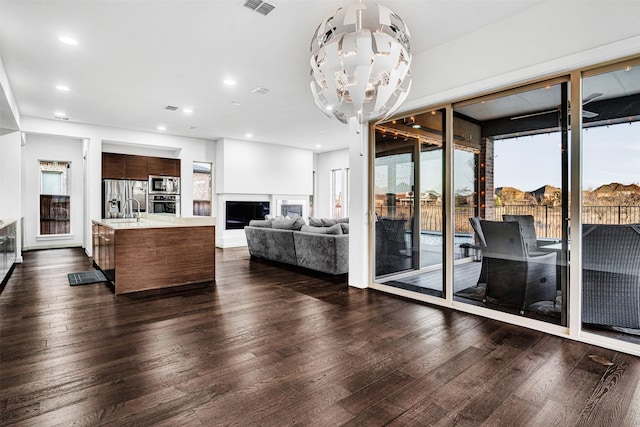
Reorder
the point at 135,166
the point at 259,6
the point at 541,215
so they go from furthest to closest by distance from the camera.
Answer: the point at 135,166, the point at 541,215, the point at 259,6

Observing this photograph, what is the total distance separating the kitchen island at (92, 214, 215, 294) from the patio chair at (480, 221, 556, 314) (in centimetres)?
367

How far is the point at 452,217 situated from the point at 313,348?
2.13m

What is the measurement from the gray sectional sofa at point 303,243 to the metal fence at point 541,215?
1244mm

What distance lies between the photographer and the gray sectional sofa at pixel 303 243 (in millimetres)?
5262

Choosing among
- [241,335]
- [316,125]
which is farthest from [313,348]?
[316,125]

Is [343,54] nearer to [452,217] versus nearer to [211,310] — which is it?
[452,217]

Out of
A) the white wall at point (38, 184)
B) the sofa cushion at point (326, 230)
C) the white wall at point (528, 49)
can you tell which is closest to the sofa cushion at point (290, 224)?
the sofa cushion at point (326, 230)

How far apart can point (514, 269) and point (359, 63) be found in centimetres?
263

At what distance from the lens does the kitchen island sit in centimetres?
434

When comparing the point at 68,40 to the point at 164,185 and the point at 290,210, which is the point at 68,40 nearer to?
the point at 164,185

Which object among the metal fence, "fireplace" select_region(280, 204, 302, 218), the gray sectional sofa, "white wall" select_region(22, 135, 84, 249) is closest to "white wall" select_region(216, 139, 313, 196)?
"fireplace" select_region(280, 204, 302, 218)

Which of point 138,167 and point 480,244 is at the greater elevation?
point 138,167

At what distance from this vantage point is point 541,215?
10.3 ft

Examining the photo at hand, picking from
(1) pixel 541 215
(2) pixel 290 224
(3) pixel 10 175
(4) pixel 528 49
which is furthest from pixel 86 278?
(4) pixel 528 49
